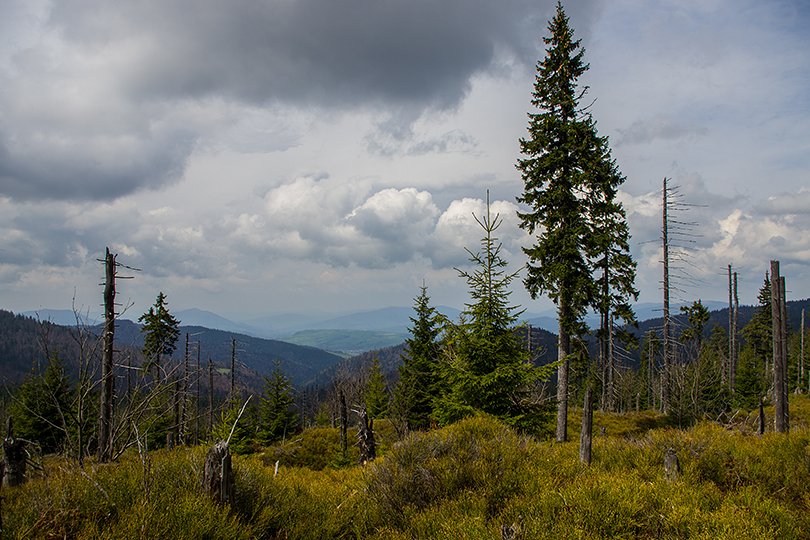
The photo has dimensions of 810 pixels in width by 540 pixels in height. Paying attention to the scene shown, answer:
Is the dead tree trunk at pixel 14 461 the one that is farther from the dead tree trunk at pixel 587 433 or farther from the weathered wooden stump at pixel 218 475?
the dead tree trunk at pixel 587 433

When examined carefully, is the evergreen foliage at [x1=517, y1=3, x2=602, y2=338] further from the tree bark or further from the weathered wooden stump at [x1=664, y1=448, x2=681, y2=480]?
the weathered wooden stump at [x1=664, y1=448, x2=681, y2=480]

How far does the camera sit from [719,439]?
7891 mm

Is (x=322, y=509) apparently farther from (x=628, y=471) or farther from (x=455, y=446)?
(x=628, y=471)

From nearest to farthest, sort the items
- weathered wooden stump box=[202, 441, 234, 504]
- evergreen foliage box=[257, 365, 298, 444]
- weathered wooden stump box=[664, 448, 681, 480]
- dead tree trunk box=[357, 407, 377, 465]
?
1. weathered wooden stump box=[202, 441, 234, 504]
2. weathered wooden stump box=[664, 448, 681, 480]
3. dead tree trunk box=[357, 407, 377, 465]
4. evergreen foliage box=[257, 365, 298, 444]

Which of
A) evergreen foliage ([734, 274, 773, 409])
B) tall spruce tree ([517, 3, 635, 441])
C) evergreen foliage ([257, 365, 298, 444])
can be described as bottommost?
evergreen foliage ([257, 365, 298, 444])

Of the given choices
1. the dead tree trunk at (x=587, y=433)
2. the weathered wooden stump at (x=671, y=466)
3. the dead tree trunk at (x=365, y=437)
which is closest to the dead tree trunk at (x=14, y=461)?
the dead tree trunk at (x=365, y=437)

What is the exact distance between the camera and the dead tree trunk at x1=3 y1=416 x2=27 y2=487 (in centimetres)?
699

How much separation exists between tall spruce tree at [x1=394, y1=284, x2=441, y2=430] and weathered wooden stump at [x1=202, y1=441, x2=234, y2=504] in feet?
68.9

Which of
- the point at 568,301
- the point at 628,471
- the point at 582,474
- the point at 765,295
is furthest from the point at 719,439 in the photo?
the point at 765,295

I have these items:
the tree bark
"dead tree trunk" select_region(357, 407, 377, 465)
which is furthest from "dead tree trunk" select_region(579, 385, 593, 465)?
"dead tree trunk" select_region(357, 407, 377, 465)

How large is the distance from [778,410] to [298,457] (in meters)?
26.5

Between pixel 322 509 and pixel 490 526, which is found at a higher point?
pixel 490 526

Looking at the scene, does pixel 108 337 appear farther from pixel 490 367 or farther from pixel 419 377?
pixel 419 377

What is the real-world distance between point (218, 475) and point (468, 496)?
3.57 m
